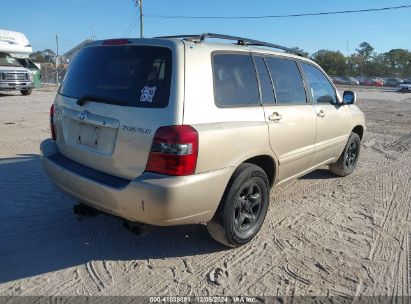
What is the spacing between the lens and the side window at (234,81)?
3379 millimetres

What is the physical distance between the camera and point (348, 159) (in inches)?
245

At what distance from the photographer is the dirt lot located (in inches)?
122

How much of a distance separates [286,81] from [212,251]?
2.04 metres

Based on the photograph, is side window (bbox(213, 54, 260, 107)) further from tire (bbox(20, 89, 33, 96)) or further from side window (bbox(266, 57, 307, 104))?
tire (bbox(20, 89, 33, 96))

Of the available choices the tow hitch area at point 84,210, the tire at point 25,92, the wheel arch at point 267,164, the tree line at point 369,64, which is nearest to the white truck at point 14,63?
the tire at point 25,92

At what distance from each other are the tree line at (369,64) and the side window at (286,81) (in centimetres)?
10223

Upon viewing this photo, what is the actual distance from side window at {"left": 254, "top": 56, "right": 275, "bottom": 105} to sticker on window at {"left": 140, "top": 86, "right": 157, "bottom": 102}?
126 cm

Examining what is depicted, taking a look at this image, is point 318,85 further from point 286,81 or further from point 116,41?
point 116,41

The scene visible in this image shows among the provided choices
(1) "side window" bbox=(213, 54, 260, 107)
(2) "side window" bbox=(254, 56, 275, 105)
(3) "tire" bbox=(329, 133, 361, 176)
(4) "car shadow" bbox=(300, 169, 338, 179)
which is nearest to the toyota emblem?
(1) "side window" bbox=(213, 54, 260, 107)

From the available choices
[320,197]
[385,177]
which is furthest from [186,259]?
[385,177]

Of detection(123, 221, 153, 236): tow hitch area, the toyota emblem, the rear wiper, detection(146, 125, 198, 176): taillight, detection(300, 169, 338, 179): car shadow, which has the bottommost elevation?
detection(300, 169, 338, 179): car shadow

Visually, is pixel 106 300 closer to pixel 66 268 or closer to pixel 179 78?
pixel 66 268

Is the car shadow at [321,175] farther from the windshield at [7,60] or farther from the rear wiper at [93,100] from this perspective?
the windshield at [7,60]

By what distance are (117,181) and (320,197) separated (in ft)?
10.1
